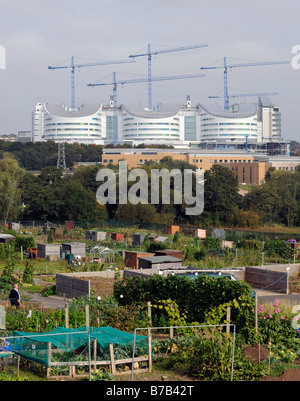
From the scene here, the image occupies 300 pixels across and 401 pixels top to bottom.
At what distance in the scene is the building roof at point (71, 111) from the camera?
16262 cm

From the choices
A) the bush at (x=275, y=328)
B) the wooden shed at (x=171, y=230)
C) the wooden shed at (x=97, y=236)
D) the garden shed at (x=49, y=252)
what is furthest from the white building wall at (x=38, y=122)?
the bush at (x=275, y=328)

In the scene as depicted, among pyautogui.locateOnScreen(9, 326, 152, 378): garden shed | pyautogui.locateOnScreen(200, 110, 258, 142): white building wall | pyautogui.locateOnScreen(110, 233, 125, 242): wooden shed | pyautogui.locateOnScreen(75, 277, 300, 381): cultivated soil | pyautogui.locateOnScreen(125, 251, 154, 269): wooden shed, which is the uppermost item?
pyautogui.locateOnScreen(200, 110, 258, 142): white building wall

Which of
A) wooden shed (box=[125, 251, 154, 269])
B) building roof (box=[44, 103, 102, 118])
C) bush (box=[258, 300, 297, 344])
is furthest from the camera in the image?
A: building roof (box=[44, 103, 102, 118])

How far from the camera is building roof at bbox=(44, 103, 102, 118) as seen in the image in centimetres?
16262

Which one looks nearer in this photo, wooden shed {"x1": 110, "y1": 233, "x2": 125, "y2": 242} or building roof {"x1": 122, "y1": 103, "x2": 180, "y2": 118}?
wooden shed {"x1": 110, "y1": 233, "x2": 125, "y2": 242}

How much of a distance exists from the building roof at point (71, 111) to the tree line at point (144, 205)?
4533 inches

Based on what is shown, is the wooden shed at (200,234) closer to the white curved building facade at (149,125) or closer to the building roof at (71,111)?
the white curved building facade at (149,125)

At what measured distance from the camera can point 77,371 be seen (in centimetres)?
830

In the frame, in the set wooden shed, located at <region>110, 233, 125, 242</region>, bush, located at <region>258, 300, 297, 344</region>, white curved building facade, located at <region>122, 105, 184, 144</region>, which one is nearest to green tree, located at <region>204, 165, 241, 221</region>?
wooden shed, located at <region>110, 233, 125, 242</region>

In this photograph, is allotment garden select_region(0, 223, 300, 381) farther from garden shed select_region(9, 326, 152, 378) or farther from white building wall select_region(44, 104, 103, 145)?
white building wall select_region(44, 104, 103, 145)

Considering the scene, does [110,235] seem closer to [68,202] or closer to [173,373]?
[68,202]

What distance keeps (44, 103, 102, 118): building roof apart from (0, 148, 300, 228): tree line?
115 m
